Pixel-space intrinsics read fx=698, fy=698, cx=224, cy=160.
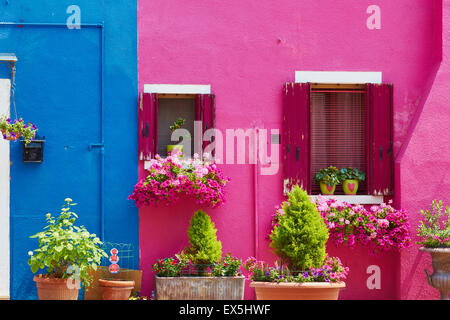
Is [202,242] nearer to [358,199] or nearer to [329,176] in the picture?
[329,176]

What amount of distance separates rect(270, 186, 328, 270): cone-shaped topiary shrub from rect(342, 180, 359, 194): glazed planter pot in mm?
1372

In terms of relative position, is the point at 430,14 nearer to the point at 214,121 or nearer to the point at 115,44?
the point at 214,121

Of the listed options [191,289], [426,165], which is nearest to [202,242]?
[191,289]

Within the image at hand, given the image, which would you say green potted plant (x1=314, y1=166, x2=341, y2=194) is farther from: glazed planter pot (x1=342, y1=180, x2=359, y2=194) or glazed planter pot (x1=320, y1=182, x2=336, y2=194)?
glazed planter pot (x1=342, y1=180, x2=359, y2=194)

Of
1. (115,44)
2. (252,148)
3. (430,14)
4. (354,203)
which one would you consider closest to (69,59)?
(115,44)

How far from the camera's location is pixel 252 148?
344 inches

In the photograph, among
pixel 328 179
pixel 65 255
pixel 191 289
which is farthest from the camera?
pixel 328 179

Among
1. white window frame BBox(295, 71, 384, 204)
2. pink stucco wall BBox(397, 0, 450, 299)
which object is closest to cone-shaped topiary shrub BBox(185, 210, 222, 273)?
white window frame BBox(295, 71, 384, 204)

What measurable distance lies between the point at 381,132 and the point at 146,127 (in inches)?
117

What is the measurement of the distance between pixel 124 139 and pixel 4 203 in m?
1.62

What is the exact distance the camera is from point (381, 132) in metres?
8.84

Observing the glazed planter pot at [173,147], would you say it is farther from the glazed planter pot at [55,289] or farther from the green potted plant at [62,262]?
the glazed planter pot at [55,289]

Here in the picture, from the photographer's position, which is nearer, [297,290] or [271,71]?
[297,290]

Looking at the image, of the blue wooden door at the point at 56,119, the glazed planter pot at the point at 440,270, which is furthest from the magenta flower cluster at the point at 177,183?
the glazed planter pot at the point at 440,270
